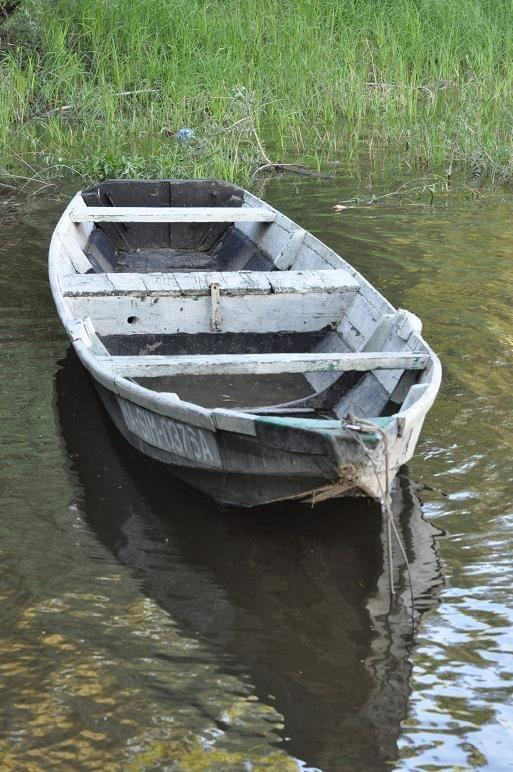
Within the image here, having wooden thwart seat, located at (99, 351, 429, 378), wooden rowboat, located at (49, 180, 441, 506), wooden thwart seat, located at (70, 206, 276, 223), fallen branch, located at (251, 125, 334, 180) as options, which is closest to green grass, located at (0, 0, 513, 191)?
fallen branch, located at (251, 125, 334, 180)

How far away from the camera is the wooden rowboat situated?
3.64 m

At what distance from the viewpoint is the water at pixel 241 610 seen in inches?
119

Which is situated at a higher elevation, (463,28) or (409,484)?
(463,28)

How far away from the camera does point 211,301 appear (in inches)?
207

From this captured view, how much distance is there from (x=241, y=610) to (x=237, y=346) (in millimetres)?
1911

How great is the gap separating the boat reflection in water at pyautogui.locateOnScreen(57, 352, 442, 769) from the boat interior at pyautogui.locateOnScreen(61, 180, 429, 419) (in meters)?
→ 0.48

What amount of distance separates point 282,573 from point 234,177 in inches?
228

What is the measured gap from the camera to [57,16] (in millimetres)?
12297

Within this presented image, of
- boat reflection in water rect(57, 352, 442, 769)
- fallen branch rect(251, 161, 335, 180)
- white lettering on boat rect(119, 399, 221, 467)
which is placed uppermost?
white lettering on boat rect(119, 399, 221, 467)

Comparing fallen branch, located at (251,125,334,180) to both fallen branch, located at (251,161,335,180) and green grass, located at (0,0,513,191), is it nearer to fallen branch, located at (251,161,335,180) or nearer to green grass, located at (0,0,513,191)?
fallen branch, located at (251,161,335,180)

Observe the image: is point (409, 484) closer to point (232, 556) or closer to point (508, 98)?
point (232, 556)

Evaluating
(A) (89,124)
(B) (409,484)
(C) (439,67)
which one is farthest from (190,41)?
(B) (409,484)

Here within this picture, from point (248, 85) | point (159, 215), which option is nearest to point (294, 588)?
point (159, 215)

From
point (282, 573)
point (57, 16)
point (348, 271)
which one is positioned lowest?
point (282, 573)
